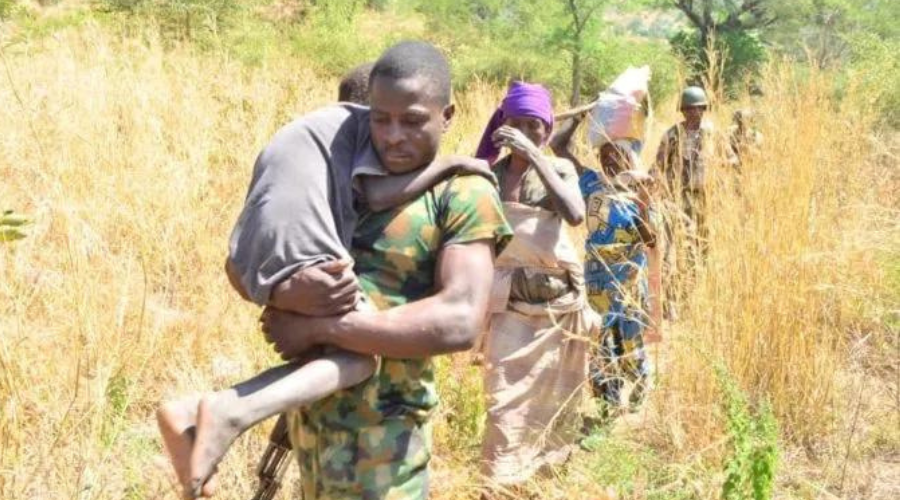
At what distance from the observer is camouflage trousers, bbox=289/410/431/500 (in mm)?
1529

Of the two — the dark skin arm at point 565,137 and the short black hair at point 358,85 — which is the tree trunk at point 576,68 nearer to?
the dark skin arm at point 565,137

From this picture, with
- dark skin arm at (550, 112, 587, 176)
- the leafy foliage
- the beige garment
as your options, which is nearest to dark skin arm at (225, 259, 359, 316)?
the leafy foliage

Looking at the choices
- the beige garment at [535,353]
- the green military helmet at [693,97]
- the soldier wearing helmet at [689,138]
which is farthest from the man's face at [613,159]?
the green military helmet at [693,97]

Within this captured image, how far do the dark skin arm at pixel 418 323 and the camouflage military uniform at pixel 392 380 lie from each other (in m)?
0.05

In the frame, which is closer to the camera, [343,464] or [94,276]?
[343,464]

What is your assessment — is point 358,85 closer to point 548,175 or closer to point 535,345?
point 548,175

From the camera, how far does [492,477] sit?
115 inches

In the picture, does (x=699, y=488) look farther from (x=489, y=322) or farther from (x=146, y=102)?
(x=146, y=102)

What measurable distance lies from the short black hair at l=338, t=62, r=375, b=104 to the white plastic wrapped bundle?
1540mm

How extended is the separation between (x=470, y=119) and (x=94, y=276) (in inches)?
161

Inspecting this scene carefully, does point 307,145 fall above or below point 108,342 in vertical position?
above

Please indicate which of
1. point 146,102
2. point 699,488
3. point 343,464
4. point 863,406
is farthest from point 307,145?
point 146,102

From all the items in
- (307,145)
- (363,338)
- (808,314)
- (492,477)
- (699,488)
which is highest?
(307,145)

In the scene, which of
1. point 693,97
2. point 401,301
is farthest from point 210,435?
point 693,97
